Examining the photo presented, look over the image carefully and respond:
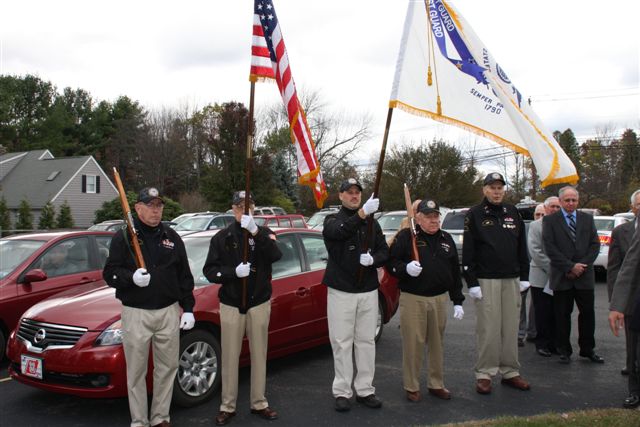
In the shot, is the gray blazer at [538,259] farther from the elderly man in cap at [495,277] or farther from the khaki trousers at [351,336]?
the khaki trousers at [351,336]

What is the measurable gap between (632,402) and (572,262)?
177cm

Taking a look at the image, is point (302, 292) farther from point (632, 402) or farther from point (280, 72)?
point (632, 402)

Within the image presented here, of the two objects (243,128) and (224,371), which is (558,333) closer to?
(224,371)

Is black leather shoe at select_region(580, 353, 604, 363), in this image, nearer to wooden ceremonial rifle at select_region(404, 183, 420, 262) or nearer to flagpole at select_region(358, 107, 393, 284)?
wooden ceremonial rifle at select_region(404, 183, 420, 262)

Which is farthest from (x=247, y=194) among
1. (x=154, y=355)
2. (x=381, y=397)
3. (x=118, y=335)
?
(x=381, y=397)

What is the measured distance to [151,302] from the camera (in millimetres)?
4215

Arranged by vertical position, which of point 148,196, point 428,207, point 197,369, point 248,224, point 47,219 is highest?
point 148,196

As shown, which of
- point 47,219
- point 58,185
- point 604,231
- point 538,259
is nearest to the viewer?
point 538,259

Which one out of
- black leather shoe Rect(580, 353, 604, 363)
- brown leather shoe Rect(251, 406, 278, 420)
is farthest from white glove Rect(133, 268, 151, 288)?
black leather shoe Rect(580, 353, 604, 363)

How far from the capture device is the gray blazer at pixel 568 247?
6250mm

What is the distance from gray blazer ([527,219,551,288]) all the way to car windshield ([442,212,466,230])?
7429 millimetres

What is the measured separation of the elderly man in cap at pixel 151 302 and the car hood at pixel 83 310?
19.9 inches

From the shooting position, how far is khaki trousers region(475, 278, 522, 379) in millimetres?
5301

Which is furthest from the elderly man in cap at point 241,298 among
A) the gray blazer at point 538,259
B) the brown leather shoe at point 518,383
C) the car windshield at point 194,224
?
the car windshield at point 194,224
